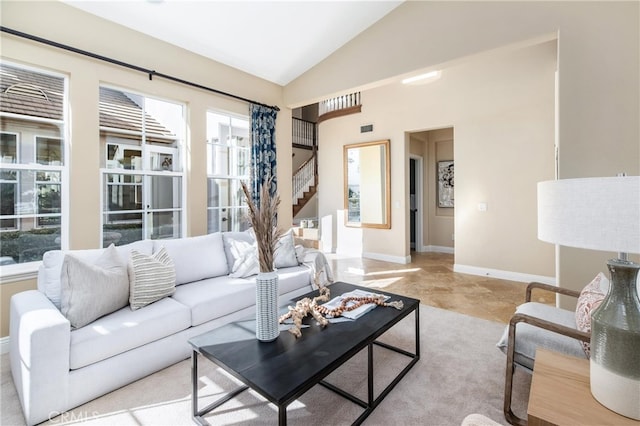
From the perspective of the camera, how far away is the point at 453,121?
5.04m

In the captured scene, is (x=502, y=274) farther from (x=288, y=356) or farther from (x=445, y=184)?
(x=288, y=356)

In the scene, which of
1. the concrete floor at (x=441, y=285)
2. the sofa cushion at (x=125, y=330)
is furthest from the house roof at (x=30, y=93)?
the concrete floor at (x=441, y=285)

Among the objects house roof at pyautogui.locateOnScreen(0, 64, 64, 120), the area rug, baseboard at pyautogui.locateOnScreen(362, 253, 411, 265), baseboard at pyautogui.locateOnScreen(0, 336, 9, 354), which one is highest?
house roof at pyautogui.locateOnScreen(0, 64, 64, 120)

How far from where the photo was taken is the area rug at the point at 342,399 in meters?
1.73

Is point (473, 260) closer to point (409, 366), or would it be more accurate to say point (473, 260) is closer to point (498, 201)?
point (498, 201)

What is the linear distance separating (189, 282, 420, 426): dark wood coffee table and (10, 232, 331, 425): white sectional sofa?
1.89ft

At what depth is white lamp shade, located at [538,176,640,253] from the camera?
86 cm

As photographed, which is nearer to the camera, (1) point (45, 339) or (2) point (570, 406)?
(2) point (570, 406)

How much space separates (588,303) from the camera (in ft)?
5.59

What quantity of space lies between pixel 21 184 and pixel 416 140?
6352 millimetres

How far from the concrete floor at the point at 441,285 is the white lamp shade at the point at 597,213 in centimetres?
260

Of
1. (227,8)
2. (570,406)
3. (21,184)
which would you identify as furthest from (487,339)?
(21,184)

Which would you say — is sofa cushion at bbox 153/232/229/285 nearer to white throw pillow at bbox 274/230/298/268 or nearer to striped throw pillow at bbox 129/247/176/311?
striped throw pillow at bbox 129/247/176/311

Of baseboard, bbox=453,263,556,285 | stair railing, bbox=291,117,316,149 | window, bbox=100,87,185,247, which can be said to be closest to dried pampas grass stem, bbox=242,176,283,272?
window, bbox=100,87,185,247
